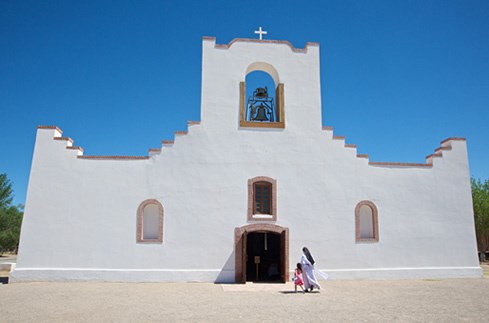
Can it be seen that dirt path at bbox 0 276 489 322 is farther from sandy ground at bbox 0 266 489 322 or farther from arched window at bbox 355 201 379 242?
arched window at bbox 355 201 379 242

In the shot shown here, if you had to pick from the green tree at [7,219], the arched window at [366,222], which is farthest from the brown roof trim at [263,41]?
the green tree at [7,219]

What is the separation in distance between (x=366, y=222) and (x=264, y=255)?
4.48 m

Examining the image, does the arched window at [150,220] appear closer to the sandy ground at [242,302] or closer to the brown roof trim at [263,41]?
the sandy ground at [242,302]

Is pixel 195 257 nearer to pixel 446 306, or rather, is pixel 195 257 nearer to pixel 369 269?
pixel 369 269

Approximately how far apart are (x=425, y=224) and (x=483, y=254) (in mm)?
16369

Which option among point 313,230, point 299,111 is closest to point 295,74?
point 299,111

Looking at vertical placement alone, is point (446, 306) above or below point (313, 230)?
below

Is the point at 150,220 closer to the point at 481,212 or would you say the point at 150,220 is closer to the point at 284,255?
the point at 284,255

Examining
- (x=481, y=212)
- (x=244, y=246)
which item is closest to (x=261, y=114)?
(x=244, y=246)

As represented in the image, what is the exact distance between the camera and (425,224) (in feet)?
52.4

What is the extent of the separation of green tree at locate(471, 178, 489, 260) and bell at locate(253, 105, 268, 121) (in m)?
19.8

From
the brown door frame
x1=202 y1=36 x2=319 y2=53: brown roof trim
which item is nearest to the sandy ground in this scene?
the brown door frame

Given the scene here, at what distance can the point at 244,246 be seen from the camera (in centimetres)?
1440

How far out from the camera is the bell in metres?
16.4
